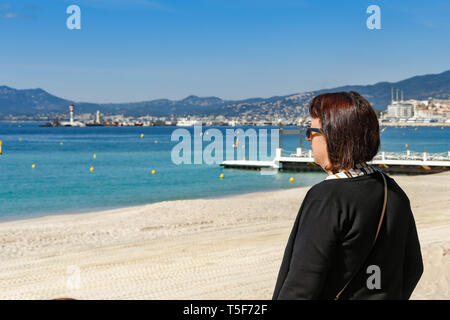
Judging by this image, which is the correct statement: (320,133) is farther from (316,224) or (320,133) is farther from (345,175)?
(316,224)

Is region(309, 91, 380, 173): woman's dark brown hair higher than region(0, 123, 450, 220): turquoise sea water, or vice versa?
region(309, 91, 380, 173): woman's dark brown hair

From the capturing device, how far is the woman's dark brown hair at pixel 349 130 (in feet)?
6.30

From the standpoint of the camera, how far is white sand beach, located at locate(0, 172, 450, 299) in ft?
A: 25.8

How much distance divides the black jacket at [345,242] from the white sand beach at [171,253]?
209 inches

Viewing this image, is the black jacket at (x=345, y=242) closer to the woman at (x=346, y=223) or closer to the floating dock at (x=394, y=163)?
the woman at (x=346, y=223)

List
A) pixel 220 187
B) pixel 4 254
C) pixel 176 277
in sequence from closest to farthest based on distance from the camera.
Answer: pixel 176 277, pixel 4 254, pixel 220 187

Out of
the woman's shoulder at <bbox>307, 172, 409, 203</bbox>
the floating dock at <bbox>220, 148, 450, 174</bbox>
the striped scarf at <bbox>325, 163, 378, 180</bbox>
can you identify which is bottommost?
the floating dock at <bbox>220, 148, 450, 174</bbox>

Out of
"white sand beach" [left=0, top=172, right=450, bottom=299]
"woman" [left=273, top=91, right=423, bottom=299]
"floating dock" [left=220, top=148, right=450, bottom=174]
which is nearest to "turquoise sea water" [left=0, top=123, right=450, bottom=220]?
"floating dock" [left=220, top=148, right=450, bottom=174]

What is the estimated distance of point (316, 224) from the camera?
1.78 meters

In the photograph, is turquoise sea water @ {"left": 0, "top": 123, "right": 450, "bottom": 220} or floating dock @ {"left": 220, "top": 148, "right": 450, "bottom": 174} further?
floating dock @ {"left": 220, "top": 148, "right": 450, "bottom": 174}

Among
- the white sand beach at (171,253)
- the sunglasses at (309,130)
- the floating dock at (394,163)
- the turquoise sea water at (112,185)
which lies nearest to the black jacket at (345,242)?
the sunglasses at (309,130)

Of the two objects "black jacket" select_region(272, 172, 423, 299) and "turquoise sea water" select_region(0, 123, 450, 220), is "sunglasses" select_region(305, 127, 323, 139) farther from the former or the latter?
"turquoise sea water" select_region(0, 123, 450, 220)
